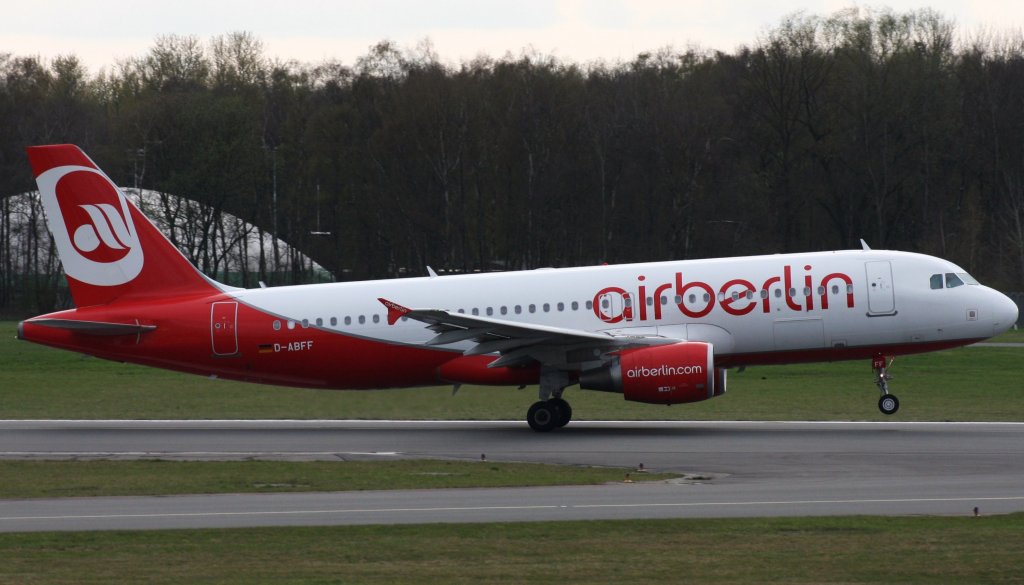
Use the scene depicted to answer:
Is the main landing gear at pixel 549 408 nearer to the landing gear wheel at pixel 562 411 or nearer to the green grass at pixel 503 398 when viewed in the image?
the landing gear wheel at pixel 562 411

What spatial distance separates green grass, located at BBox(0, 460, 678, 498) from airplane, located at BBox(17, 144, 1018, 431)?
4.47 metres

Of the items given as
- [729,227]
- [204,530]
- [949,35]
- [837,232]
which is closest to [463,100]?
[729,227]

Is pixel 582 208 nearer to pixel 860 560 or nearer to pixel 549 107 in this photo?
pixel 549 107

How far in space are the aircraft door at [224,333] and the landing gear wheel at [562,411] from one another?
23.0ft

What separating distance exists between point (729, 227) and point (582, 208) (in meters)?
8.29

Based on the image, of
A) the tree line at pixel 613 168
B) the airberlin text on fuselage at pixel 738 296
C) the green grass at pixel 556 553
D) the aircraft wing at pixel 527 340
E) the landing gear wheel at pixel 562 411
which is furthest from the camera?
the tree line at pixel 613 168

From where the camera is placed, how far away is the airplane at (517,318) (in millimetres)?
28234

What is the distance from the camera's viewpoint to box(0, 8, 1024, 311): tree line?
77.4 meters

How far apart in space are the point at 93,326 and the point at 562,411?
33.4ft

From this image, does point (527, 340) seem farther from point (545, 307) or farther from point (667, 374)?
point (667, 374)

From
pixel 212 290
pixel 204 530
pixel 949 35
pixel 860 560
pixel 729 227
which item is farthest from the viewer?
pixel 949 35

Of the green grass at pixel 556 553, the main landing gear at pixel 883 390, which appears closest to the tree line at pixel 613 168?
the main landing gear at pixel 883 390

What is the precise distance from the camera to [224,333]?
3003 cm

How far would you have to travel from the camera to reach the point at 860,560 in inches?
595
